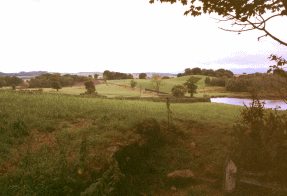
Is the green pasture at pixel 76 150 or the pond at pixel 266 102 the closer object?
the green pasture at pixel 76 150

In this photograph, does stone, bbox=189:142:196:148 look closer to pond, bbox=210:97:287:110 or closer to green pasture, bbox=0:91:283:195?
green pasture, bbox=0:91:283:195

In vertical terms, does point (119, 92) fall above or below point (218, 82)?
below

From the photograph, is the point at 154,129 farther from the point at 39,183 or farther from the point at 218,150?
the point at 39,183

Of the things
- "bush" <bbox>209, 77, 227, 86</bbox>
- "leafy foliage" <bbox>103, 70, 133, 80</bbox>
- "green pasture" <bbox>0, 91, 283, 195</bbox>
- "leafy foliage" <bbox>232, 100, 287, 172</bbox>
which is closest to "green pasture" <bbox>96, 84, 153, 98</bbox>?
"bush" <bbox>209, 77, 227, 86</bbox>

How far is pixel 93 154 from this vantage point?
12.6ft

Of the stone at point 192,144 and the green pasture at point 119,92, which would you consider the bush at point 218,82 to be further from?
the stone at point 192,144

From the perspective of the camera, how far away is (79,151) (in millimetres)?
4047

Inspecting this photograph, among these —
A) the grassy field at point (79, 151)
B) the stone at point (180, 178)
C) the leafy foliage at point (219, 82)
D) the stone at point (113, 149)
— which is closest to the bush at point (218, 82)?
the leafy foliage at point (219, 82)

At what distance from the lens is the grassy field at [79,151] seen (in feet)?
10.0

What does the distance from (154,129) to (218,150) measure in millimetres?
1915

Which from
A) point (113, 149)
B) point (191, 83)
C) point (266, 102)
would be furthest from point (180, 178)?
point (191, 83)

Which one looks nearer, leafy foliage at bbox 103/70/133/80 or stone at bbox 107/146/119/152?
stone at bbox 107/146/119/152

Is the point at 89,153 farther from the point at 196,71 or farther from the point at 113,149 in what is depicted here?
the point at 196,71

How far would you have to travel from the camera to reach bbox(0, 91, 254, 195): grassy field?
120 inches
